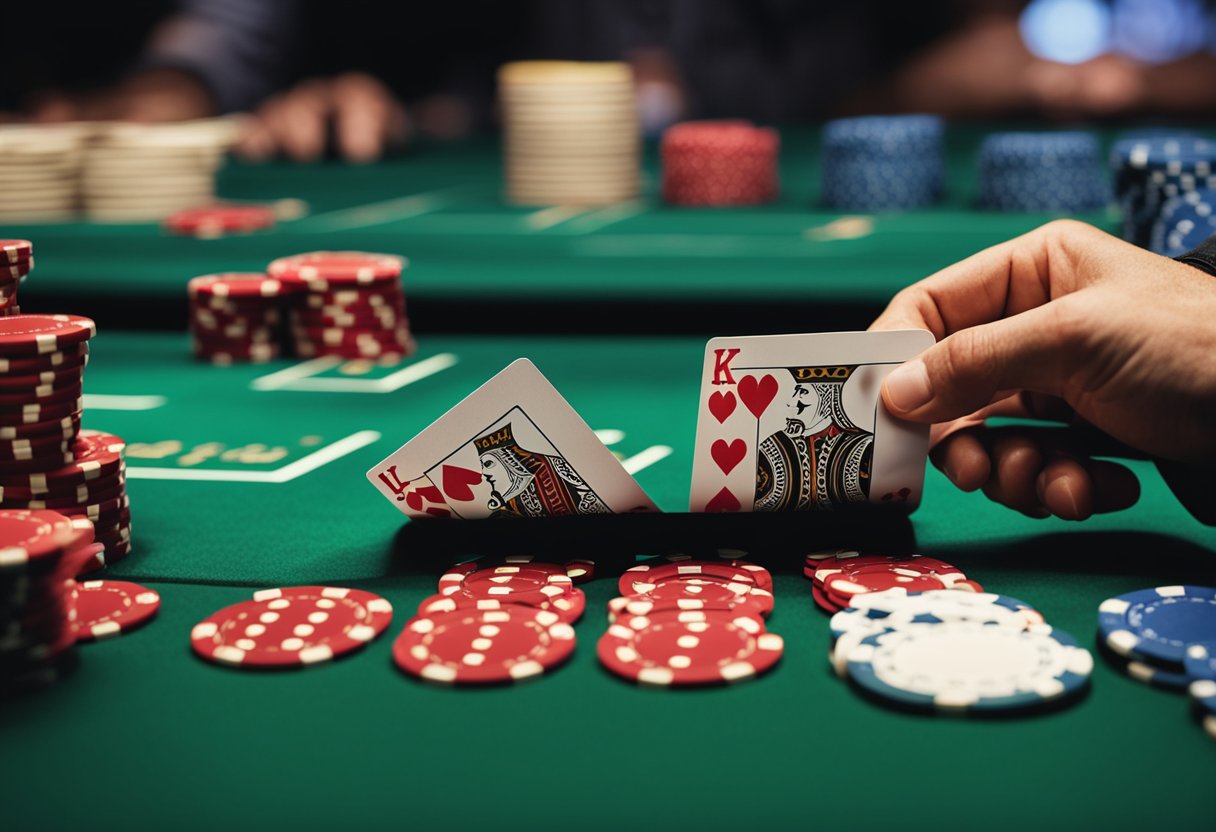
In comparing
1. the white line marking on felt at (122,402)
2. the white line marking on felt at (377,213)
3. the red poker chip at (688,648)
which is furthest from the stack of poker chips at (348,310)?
the red poker chip at (688,648)

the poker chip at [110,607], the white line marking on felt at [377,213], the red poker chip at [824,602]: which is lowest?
the red poker chip at [824,602]

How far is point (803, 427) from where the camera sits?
71.3 inches

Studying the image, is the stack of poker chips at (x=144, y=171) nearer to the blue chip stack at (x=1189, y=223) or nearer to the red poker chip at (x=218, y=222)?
the red poker chip at (x=218, y=222)

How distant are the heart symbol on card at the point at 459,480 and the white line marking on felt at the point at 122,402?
3.79 ft

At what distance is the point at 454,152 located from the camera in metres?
6.09

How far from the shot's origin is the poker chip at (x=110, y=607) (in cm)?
156

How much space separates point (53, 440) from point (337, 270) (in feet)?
4.69

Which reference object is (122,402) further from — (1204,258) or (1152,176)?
(1152,176)

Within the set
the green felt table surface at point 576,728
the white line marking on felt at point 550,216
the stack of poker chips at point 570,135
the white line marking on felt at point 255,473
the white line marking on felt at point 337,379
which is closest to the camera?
the green felt table surface at point 576,728

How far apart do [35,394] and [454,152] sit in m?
4.50

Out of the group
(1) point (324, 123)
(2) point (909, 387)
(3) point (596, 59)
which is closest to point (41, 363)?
(2) point (909, 387)

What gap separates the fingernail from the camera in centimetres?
177

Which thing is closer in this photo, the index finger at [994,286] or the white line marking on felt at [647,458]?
the index finger at [994,286]

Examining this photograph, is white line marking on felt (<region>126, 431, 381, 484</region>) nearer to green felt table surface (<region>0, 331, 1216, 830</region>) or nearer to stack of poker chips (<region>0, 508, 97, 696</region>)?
green felt table surface (<region>0, 331, 1216, 830</region>)
